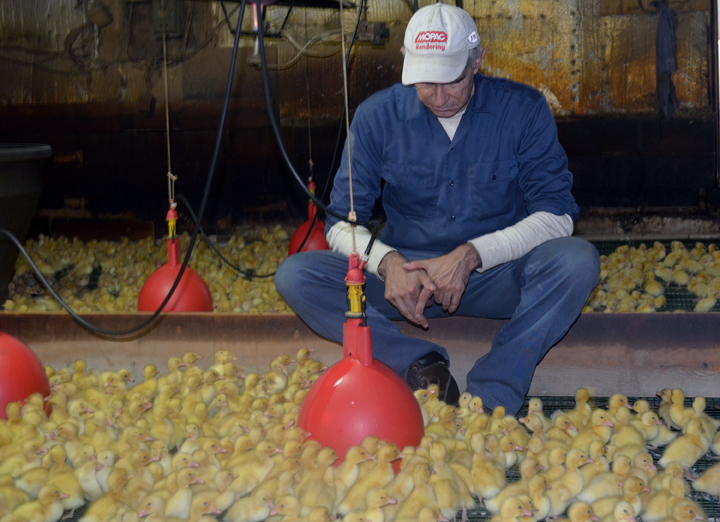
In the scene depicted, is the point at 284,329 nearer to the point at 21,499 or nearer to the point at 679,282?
the point at 21,499

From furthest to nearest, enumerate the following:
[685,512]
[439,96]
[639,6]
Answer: [639,6] < [439,96] < [685,512]

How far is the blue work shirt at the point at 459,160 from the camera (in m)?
2.00

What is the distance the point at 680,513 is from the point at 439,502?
423 millimetres

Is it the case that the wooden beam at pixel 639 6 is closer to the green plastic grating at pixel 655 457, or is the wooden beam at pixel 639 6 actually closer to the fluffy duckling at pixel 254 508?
the green plastic grating at pixel 655 457

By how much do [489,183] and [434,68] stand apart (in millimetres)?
397

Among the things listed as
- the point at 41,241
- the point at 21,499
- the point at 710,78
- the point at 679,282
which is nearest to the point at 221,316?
the point at 21,499

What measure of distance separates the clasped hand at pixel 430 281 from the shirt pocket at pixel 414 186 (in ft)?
0.94

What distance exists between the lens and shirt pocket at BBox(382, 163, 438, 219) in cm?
204

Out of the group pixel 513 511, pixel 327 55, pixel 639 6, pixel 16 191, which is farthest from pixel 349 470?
pixel 639 6

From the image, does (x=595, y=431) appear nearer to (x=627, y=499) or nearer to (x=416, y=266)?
(x=627, y=499)

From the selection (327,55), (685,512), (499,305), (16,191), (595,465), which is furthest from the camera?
(327,55)

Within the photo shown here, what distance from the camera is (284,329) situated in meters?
2.18

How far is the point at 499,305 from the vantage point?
2010 millimetres

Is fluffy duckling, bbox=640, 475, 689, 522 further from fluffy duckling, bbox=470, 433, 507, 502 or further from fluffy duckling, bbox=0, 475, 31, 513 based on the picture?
fluffy duckling, bbox=0, 475, 31, 513
